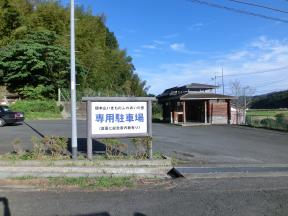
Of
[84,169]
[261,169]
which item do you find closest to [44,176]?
[84,169]

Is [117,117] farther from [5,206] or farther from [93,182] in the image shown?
[5,206]

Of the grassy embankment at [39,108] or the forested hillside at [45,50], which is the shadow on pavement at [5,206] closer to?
the grassy embankment at [39,108]

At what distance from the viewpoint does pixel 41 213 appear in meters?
7.24

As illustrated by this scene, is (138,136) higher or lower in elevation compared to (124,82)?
lower

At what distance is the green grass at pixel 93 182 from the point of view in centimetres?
966

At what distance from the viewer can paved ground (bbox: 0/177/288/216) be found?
7.37m

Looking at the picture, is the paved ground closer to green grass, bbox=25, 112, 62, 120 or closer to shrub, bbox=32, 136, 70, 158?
shrub, bbox=32, 136, 70, 158

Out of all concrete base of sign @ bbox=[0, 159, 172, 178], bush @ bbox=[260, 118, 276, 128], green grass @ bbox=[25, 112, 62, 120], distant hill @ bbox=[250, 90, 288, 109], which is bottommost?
concrete base of sign @ bbox=[0, 159, 172, 178]

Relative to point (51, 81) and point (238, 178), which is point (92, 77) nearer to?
point (51, 81)

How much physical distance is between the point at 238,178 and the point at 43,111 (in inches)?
1363

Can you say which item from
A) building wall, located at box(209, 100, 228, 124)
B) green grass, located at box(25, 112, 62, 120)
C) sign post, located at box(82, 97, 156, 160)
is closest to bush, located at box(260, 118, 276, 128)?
building wall, located at box(209, 100, 228, 124)

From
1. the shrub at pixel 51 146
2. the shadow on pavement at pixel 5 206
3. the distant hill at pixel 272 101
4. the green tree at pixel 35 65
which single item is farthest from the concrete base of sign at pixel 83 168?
the distant hill at pixel 272 101

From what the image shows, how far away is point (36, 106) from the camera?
42.8 meters

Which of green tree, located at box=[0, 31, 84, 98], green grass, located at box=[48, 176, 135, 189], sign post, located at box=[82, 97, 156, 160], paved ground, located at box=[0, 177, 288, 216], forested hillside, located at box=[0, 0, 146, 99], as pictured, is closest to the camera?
paved ground, located at box=[0, 177, 288, 216]
